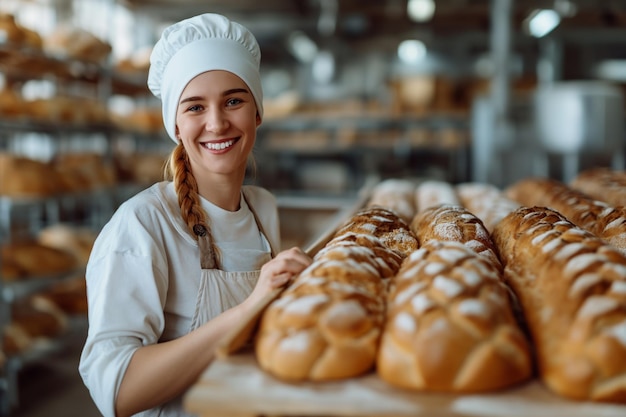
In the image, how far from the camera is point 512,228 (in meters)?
1.05

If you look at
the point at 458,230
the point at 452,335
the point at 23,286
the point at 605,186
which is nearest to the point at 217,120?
the point at 458,230

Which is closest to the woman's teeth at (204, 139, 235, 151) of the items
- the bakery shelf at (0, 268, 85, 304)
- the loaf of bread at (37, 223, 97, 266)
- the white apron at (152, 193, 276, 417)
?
the white apron at (152, 193, 276, 417)

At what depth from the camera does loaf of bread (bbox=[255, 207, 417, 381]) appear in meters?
0.66

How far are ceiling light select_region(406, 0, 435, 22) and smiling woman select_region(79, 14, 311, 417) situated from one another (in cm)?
478

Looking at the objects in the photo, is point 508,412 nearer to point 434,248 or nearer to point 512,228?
point 434,248

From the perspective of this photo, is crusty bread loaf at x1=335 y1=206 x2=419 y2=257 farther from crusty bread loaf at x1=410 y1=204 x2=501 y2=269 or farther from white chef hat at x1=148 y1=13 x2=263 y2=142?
white chef hat at x1=148 y1=13 x2=263 y2=142

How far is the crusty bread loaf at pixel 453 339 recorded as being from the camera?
63 centimetres

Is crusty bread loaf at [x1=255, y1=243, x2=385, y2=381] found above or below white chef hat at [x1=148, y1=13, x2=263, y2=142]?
below

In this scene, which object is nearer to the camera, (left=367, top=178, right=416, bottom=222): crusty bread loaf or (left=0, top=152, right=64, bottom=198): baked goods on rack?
(left=367, top=178, right=416, bottom=222): crusty bread loaf

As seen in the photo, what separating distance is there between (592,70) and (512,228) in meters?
7.59

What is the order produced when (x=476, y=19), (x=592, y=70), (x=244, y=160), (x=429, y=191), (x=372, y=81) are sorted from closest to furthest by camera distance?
(x=244, y=160) < (x=429, y=191) < (x=476, y=19) < (x=592, y=70) < (x=372, y=81)

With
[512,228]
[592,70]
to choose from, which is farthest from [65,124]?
[592,70]

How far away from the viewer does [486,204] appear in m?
1.61

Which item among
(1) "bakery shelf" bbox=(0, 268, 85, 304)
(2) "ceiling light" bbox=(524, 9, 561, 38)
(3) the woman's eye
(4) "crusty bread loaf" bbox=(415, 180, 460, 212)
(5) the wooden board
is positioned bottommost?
(1) "bakery shelf" bbox=(0, 268, 85, 304)
